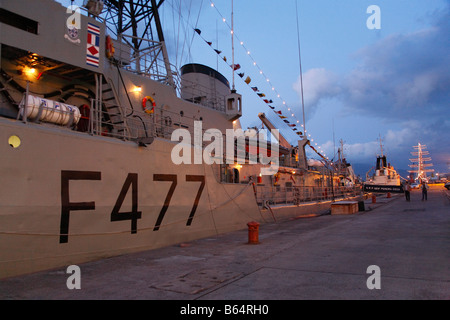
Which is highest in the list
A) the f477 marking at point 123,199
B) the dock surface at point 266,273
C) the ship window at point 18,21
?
the ship window at point 18,21

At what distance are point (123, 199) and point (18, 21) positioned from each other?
15.0 feet

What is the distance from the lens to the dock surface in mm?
4734

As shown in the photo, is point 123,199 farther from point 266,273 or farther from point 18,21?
point 18,21

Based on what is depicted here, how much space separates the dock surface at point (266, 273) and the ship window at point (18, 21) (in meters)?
5.28

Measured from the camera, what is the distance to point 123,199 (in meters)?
7.94

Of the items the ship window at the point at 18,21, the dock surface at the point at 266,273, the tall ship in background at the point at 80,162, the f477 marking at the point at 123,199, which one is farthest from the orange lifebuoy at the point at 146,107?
the dock surface at the point at 266,273

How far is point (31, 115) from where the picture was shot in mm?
6574

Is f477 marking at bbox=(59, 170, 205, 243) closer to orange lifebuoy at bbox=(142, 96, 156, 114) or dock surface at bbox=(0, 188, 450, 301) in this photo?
dock surface at bbox=(0, 188, 450, 301)

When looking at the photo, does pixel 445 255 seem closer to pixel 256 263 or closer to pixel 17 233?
pixel 256 263

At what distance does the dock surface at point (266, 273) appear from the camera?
4734 mm

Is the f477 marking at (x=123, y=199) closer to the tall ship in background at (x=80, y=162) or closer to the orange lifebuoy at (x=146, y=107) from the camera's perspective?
the tall ship in background at (x=80, y=162)

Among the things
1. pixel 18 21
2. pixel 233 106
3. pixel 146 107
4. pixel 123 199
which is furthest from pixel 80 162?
pixel 233 106
